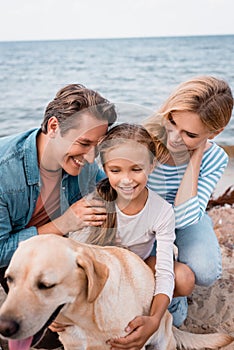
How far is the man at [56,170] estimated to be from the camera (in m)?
2.57

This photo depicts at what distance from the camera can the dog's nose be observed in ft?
5.92

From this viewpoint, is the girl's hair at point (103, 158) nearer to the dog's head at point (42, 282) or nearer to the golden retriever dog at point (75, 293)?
the golden retriever dog at point (75, 293)

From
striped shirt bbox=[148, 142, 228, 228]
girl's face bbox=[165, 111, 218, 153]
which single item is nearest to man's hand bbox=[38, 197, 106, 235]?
striped shirt bbox=[148, 142, 228, 228]

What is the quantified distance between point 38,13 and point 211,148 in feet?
70.3

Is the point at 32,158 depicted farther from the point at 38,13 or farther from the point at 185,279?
the point at 38,13

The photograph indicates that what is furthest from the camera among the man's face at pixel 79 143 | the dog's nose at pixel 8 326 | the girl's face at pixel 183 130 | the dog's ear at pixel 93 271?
the girl's face at pixel 183 130

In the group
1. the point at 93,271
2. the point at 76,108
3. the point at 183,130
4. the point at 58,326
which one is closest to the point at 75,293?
the point at 93,271

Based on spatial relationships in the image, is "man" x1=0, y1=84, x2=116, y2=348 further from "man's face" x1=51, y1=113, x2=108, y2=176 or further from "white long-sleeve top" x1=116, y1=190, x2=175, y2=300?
"white long-sleeve top" x1=116, y1=190, x2=175, y2=300

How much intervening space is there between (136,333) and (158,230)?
56 cm

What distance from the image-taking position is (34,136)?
112 inches

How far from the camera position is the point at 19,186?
2.74 metres

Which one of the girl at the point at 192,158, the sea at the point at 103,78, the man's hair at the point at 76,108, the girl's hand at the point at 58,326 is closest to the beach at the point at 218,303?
the girl at the point at 192,158

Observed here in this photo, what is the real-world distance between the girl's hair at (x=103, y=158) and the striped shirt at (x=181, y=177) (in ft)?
0.63

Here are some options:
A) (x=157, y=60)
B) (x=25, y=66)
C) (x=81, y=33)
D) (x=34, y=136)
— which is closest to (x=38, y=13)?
(x=81, y=33)
